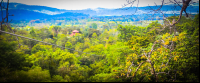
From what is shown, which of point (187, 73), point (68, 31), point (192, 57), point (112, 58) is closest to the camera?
point (187, 73)

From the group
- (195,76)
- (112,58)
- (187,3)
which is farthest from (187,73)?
(112,58)

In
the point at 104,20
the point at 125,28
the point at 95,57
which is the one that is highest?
the point at 104,20

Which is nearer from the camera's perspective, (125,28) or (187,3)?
(187,3)

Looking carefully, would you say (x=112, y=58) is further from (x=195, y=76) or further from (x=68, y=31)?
(x=68, y=31)

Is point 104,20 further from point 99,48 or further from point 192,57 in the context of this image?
point 192,57

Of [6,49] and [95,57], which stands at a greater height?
[6,49]

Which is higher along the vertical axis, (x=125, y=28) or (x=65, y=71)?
(x=125, y=28)

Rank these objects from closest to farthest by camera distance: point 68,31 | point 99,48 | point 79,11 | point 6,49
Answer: point 6,49, point 99,48, point 68,31, point 79,11

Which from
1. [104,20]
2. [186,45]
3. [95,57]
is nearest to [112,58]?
[95,57]

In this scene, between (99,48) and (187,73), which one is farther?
(99,48)
